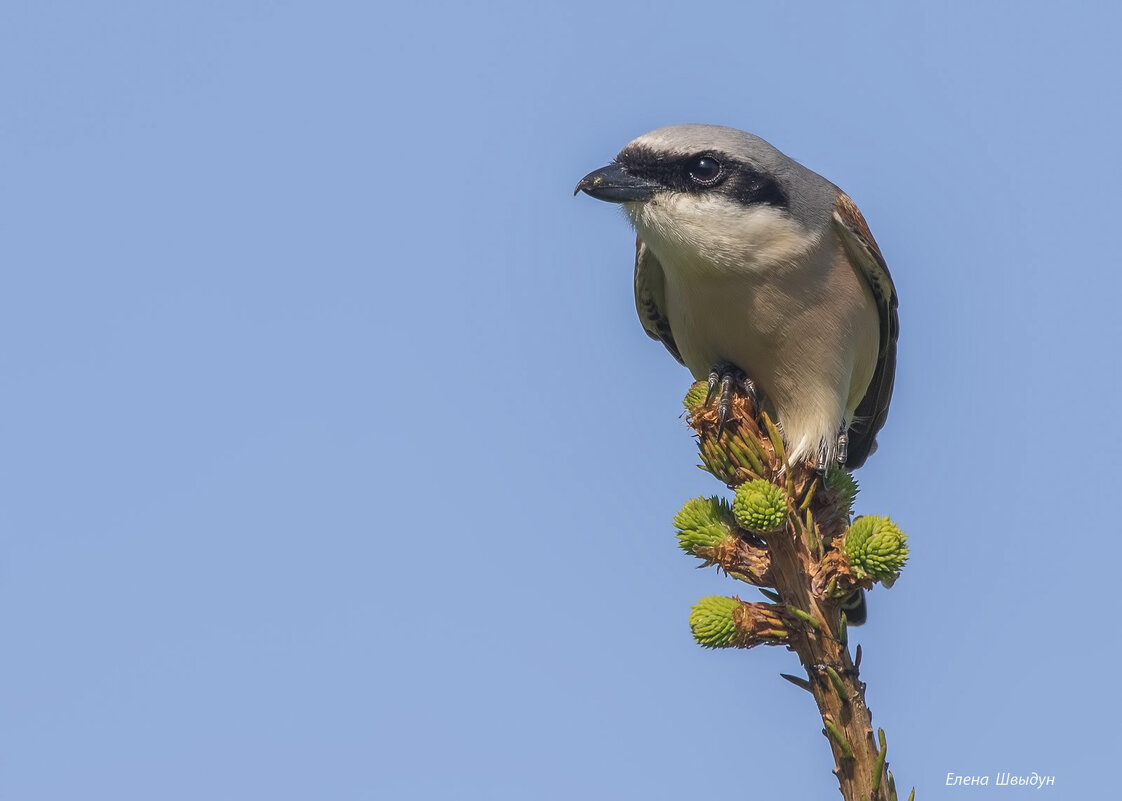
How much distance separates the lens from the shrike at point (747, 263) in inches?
198

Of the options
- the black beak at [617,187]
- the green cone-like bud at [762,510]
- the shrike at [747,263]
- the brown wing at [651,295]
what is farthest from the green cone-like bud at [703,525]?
the brown wing at [651,295]

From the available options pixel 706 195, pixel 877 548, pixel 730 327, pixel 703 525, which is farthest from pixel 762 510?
pixel 706 195

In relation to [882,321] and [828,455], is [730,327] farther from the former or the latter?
[882,321]

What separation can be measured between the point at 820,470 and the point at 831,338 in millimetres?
1206

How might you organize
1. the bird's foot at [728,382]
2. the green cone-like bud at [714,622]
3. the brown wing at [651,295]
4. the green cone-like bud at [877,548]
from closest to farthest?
the green cone-like bud at [714,622] < the green cone-like bud at [877,548] < the bird's foot at [728,382] < the brown wing at [651,295]

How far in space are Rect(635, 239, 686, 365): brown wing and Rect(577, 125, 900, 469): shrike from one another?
0.51m

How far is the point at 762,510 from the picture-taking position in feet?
11.8

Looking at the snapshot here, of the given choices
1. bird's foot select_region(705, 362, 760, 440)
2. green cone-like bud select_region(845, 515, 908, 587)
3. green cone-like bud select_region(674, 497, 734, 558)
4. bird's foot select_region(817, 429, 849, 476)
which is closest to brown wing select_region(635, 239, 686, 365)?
bird's foot select_region(705, 362, 760, 440)

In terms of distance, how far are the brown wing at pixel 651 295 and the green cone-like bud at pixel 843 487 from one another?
191cm

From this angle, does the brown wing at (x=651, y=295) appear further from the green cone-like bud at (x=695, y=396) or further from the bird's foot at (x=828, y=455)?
the green cone-like bud at (x=695, y=396)

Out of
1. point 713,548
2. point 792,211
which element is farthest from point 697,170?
point 713,548

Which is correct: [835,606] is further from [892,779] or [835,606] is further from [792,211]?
[792,211]

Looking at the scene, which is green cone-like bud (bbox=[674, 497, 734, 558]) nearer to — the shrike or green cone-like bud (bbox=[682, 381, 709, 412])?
green cone-like bud (bbox=[682, 381, 709, 412])

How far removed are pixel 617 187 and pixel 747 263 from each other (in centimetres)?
63
